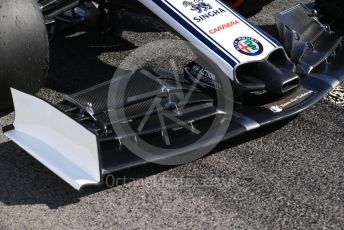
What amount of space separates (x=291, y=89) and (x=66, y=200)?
136 centimetres

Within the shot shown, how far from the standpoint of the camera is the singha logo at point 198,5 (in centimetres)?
421

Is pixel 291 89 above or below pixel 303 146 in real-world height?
above

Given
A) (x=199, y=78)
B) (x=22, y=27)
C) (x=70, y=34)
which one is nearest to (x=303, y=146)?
(x=199, y=78)

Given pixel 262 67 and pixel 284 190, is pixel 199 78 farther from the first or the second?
pixel 284 190

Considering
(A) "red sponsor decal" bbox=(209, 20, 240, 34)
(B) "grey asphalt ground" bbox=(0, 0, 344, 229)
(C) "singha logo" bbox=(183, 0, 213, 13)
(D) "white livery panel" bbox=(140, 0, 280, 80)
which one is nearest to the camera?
(B) "grey asphalt ground" bbox=(0, 0, 344, 229)

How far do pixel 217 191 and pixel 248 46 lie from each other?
0.89 m

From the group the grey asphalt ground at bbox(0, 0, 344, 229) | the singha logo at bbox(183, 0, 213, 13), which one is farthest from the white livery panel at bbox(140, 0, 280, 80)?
the grey asphalt ground at bbox(0, 0, 344, 229)

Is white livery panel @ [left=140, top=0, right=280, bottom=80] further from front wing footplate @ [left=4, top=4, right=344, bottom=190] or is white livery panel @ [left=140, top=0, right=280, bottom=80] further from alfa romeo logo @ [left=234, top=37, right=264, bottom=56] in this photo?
front wing footplate @ [left=4, top=4, right=344, bottom=190]

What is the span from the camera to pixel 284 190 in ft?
11.8

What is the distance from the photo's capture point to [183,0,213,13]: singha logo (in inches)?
166

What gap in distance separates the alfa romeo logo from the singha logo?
0.31 meters

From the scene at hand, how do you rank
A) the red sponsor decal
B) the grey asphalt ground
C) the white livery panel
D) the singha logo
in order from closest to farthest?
the grey asphalt ground < the white livery panel < the red sponsor decal < the singha logo

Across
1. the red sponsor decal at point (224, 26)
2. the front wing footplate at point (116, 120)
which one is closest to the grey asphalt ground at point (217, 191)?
the front wing footplate at point (116, 120)

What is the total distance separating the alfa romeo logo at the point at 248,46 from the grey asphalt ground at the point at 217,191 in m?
0.47
